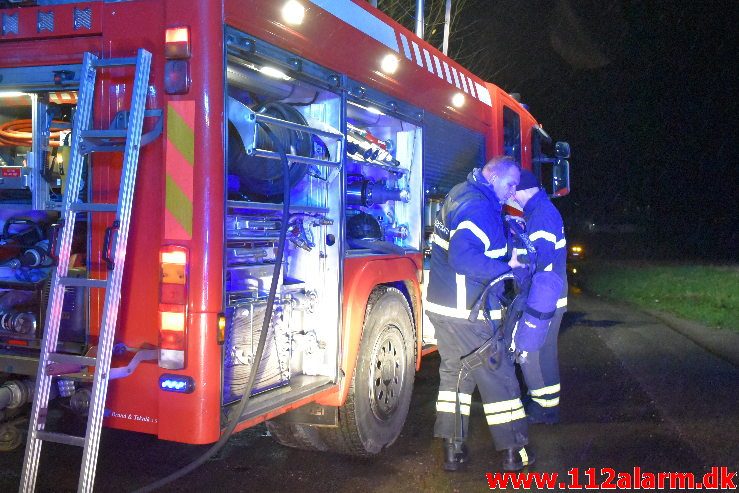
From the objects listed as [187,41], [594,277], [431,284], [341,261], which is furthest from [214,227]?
[594,277]

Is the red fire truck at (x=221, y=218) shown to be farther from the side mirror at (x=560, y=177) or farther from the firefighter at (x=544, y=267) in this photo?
the side mirror at (x=560, y=177)

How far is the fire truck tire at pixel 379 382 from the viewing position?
4648 millimetres

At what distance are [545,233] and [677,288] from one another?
14646 mm

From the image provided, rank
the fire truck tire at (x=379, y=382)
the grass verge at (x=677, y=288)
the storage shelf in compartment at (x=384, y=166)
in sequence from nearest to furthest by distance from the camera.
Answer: the fire truck tire at (x=379, y=382)
the storage shelf in compartment at (x=384, y=166)
the grass verge at (x=677, y=288)

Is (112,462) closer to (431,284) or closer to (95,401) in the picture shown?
(95,401)

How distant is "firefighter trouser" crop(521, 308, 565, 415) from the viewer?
5.76 metres

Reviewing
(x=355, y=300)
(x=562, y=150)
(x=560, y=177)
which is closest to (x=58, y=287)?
(x=355, y=300)

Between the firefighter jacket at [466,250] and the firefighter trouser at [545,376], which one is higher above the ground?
the firefighter jacket at [466,250]

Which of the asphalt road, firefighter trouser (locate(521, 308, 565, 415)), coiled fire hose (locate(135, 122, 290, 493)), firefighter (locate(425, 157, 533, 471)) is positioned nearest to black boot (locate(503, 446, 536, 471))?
firefighter (locate(425, 157, 533, 471))

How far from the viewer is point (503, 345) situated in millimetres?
4656

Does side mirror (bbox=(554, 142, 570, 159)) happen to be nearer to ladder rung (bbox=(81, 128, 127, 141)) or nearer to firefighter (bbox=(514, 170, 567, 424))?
firefighter (bbox=(514, 170, 567, 424))

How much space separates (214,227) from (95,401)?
93cm

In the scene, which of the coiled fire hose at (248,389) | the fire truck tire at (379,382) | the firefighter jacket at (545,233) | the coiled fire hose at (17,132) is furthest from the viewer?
the firefighter jacket at (545,233)

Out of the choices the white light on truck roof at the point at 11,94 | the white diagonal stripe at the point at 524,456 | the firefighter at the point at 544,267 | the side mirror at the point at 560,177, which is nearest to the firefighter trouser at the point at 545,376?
the firefighter at the point at 544,267
